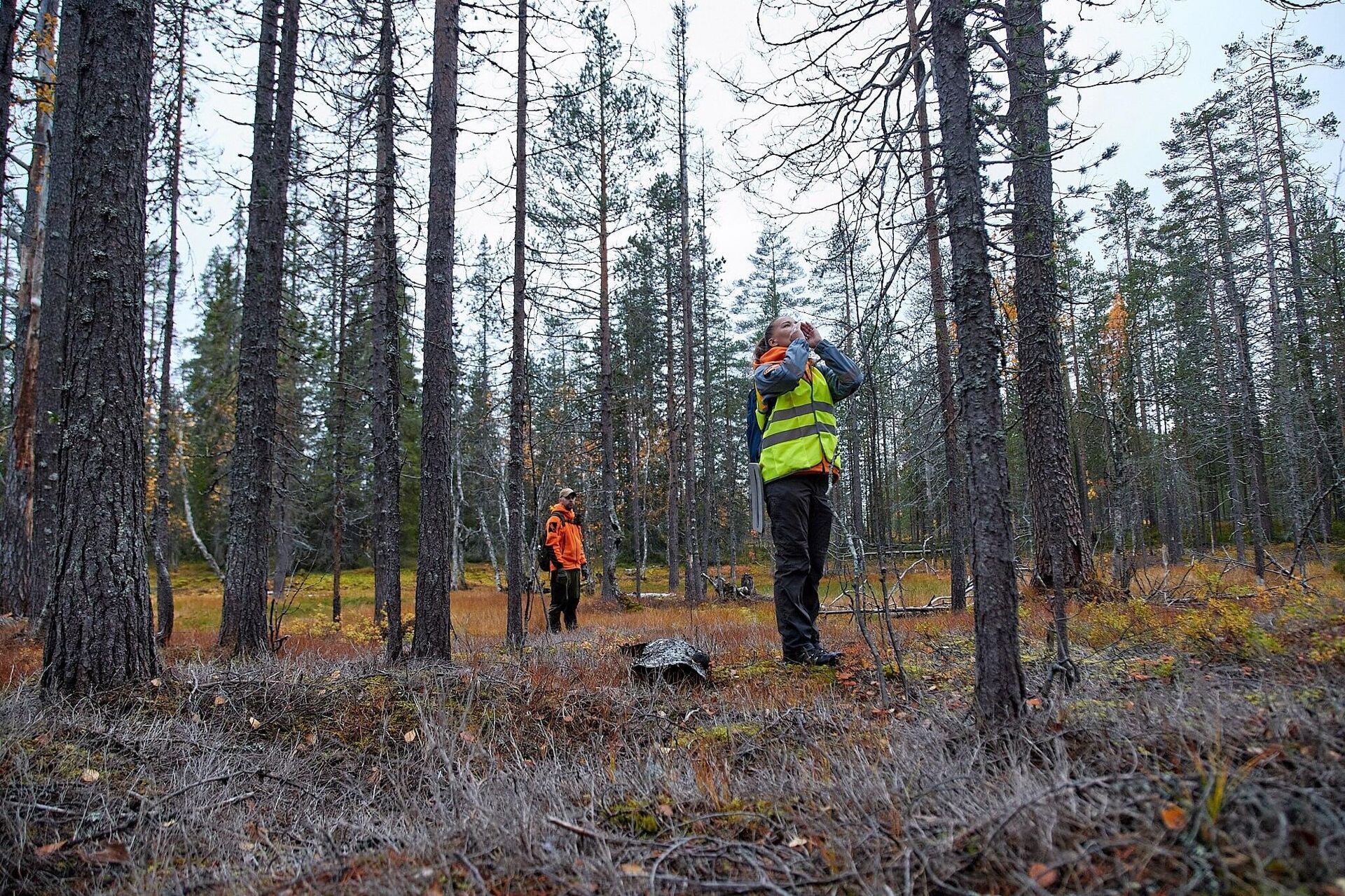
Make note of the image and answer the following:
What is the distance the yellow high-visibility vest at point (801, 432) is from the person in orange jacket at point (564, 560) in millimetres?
5093

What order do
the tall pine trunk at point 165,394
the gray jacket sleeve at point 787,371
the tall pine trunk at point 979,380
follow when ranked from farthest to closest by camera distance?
the tall pine trunk at point 165,394 → the gray jacket sleeve at point 787,371 → the tall pine trunk at point 979,380

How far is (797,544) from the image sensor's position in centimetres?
478

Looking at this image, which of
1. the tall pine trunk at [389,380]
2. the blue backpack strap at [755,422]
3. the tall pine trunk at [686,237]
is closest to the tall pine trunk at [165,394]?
the tall pine trunk at [389,380]

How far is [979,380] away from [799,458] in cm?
212

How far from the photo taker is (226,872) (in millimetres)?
2205

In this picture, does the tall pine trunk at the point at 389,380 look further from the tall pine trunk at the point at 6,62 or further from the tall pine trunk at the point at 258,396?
the tall pine trunk at the point at 6,62

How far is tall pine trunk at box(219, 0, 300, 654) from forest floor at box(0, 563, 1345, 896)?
81.3 inches

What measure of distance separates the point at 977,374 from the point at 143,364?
16.4 feet

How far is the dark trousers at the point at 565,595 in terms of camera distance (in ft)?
31.8

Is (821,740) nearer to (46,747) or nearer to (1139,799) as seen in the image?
(1139,799)

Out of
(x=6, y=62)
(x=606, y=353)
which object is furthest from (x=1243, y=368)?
(x=6, y=62)

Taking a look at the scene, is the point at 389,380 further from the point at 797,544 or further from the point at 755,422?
the point at 797,544

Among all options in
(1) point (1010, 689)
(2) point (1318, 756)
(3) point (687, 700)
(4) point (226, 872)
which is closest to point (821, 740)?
(1) point (1010, 689)

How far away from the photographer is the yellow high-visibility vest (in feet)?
15.5
